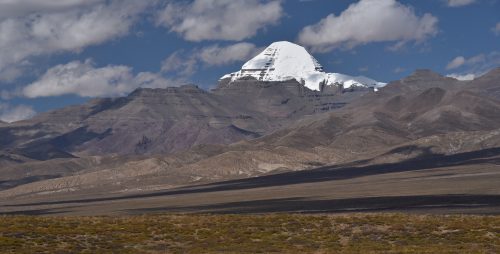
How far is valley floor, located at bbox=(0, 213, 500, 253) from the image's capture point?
6338 centimetres

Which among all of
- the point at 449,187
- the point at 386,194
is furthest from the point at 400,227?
the point at 449,187

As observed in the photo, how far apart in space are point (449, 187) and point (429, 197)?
3142 centimetres

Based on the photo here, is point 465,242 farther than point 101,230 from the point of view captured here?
No

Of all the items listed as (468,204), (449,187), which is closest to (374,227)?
(468,204)

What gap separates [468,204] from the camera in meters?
138

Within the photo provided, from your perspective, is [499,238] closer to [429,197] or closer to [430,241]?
[430,241]

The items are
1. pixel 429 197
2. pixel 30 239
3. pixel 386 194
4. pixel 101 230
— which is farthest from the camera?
pixel 386 194

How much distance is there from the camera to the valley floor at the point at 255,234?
63375mm

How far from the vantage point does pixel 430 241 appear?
66.5m

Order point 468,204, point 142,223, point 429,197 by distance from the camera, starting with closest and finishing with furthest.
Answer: point 142,223, point 468,204, point 429,197

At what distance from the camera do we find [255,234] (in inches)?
2756

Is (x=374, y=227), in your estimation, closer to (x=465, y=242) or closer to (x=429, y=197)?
(x=465, y=242)

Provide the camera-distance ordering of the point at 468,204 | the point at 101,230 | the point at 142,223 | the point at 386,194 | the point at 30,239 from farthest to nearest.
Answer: the point at 386,194
the point at 468,204
the point at 142,223
the point at 101,230
the point at 30,239

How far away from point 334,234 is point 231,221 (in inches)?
409
